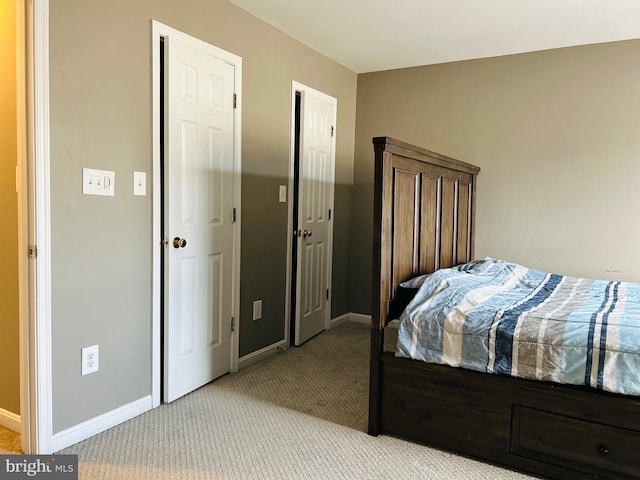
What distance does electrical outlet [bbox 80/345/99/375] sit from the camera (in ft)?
7.25

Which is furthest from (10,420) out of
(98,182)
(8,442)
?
(98,182)

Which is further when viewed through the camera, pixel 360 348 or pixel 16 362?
pixel 360 348

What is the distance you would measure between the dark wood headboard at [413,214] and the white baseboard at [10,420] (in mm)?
1693

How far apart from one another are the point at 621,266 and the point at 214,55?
299 cm

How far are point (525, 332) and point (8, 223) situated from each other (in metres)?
2.29

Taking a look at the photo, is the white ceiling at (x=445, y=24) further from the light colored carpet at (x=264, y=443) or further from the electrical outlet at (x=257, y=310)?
the light colored carpet at (x=264, y=443)

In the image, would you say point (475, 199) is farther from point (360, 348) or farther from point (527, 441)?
point (527, 441)

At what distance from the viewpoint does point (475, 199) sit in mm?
3857

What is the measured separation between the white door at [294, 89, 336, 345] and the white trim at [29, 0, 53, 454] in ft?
6.24

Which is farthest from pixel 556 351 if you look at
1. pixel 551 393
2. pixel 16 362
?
pixel 16 362

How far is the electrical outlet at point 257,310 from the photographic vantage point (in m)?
3.30

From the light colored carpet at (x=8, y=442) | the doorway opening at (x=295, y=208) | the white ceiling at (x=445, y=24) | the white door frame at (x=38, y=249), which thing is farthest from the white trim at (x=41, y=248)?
the doorway opening at (x=295, y=208)

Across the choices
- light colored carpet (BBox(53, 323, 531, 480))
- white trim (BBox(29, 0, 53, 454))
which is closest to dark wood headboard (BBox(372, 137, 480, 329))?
light colored carpet (BBox(53, 323, 531, 480))

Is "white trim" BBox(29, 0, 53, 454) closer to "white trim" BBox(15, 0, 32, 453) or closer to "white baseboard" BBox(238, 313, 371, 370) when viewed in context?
"white trim" BBox(15, 0, 32, 453)
